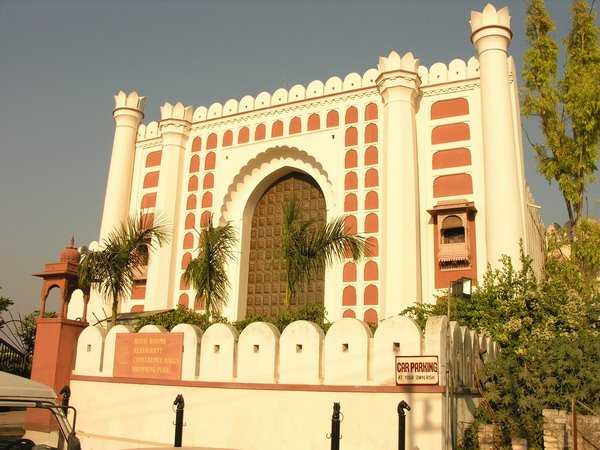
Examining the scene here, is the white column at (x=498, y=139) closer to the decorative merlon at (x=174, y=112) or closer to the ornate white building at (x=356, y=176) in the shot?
the ornate white building at (x=356, y=176)

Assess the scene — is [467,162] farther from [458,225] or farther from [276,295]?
[276,295]

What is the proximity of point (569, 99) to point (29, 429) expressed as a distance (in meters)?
22.6

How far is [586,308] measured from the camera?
55.1 feet

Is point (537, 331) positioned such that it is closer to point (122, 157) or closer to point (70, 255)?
point (70, 255)

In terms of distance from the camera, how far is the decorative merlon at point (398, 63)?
75.4ft

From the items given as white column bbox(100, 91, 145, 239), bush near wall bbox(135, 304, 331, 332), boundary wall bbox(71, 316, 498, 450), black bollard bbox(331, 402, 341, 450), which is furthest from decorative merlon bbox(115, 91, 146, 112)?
black bollard bbox(331, 402, 341, 450)

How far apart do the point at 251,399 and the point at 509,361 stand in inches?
220

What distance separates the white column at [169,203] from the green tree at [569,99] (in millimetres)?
15068

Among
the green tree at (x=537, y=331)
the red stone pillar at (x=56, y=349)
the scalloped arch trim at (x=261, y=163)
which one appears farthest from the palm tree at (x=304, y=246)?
the scalloped arch trim at (x=261, y=163)

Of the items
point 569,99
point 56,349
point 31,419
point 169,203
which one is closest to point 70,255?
point 56,349

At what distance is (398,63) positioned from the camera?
23016 mm

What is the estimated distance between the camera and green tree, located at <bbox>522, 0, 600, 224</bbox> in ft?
74.9

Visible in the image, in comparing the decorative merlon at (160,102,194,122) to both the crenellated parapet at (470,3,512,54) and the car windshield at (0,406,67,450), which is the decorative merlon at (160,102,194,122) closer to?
the crenellated parapet at (470,3,512,54)

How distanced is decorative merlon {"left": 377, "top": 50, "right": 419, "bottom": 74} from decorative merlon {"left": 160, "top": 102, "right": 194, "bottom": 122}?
9.82 meters
